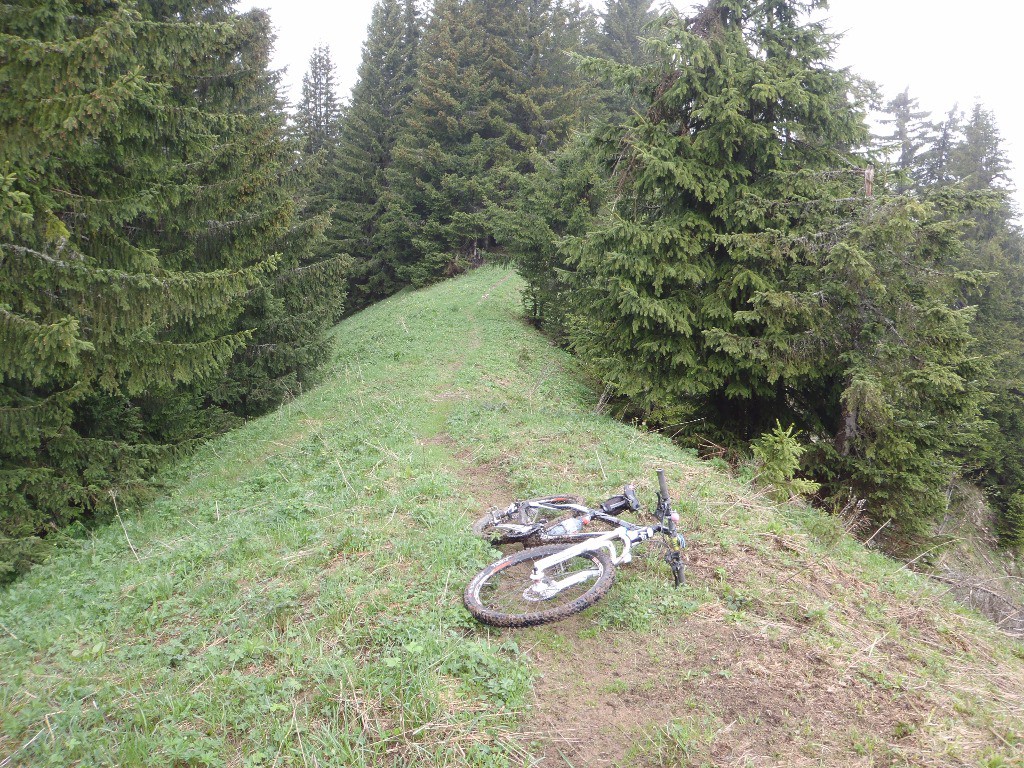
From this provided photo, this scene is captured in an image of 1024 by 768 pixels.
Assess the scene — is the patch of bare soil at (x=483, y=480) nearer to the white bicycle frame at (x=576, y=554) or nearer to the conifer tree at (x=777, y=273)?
the white bicycle frame at (x=576, y=554)

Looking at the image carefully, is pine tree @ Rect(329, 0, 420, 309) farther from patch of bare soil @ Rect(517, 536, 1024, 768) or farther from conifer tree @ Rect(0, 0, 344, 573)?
patch of bare soil @ Rect(517, 536, 1024, 768)

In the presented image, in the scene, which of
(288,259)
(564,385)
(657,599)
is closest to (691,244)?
(564,385)

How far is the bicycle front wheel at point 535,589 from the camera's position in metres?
4.33

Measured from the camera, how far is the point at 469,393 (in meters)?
13.1

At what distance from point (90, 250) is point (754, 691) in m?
8.95

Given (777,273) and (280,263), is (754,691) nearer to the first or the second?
(777,273)

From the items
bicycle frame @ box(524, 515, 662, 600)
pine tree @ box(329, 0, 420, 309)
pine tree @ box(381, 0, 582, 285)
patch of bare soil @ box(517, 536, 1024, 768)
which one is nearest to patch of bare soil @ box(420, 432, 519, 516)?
bicycle frame @ box(524, 515, 662, 600)

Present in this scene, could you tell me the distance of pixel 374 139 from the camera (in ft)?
114

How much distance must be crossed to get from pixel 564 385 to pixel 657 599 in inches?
363

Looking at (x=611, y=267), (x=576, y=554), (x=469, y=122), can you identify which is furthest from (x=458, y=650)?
(x=469, y=122)

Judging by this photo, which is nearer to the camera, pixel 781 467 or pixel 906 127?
pixel 781 467

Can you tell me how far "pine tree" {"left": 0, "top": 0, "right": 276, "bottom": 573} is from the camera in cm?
616

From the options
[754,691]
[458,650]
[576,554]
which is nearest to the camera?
[754,691]

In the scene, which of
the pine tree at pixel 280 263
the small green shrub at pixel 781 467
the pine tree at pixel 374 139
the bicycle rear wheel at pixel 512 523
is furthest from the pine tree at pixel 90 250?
the pine tree at pixel 374 139
